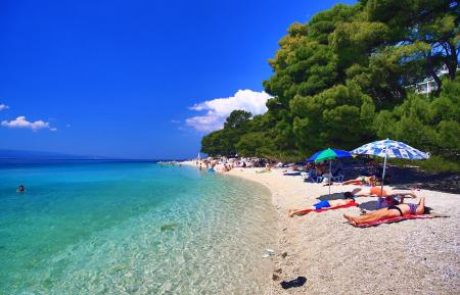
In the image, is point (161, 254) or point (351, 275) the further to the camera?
point (161, 254)

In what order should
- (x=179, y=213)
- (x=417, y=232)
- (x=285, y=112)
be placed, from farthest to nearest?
(x=285, y=112) < (x=179, y=213) < (x=417, y=232)

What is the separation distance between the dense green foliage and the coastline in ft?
17.1

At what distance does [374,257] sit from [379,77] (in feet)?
51.1

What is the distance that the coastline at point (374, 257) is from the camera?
18.7 ft

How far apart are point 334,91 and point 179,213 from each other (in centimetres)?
1210

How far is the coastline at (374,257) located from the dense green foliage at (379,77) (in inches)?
205

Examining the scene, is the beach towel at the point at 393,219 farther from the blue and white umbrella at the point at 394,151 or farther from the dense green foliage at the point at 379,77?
the dense green foliage at the point at 379,77

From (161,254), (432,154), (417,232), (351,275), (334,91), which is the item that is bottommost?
(161,254)

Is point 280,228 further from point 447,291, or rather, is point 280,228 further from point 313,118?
point 313,118

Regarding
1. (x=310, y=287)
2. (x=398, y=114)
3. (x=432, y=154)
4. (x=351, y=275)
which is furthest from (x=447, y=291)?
(x=398, y=114)

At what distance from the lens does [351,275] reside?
632 cm

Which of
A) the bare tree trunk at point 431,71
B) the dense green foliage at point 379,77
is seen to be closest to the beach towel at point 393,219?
the dense green foliage at point 379,77

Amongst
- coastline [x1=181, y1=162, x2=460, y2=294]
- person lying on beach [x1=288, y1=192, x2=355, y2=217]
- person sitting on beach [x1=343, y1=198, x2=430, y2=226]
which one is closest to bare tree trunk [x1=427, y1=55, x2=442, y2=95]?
person lying on beach [x1=288, y1=192, x2=355, y2=217]

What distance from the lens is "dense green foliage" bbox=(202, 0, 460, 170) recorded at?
14.5 meters
